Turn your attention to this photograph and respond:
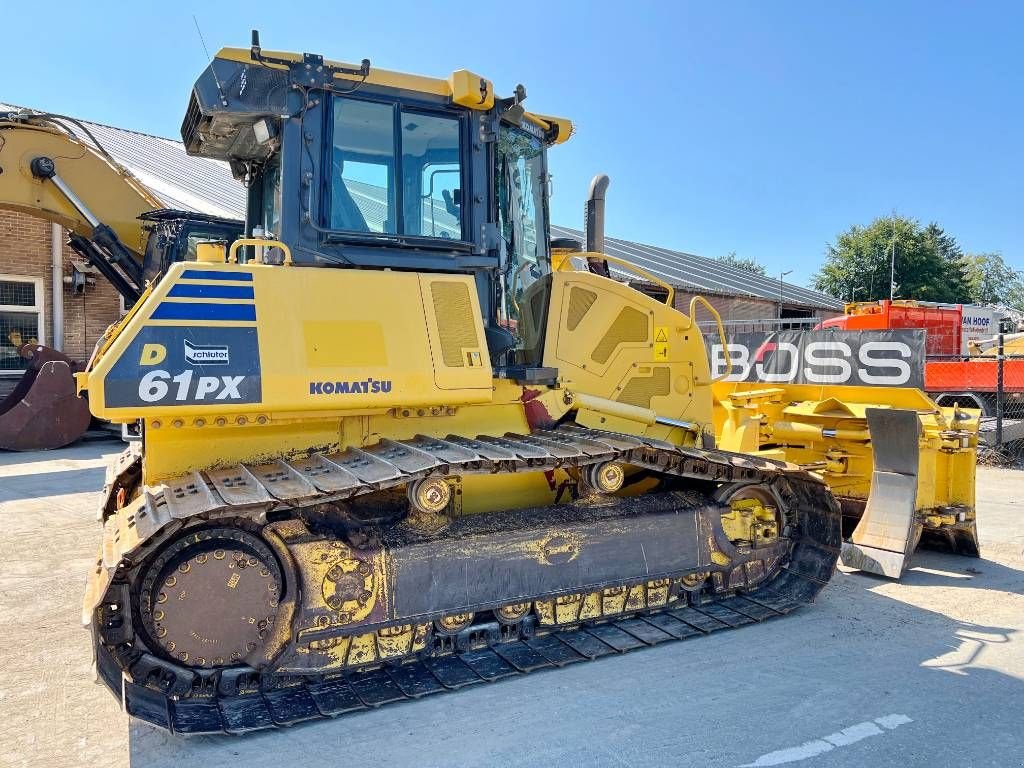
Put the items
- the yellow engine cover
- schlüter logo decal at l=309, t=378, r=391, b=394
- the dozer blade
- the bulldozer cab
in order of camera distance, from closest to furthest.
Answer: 1. the yellow engine cover
2. schlüter logo decal at l=309, t=378, r=391, b=394
3. the bulldozer cab
4. the dozer blade

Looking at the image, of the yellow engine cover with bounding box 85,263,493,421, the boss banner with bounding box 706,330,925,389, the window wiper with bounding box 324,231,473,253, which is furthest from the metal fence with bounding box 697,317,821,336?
the yellow engine cover with bounding box 85,263,493,421

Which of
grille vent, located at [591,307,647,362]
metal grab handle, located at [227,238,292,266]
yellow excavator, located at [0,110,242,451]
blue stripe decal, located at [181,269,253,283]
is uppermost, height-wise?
yellow excavator, located at [0,110,242,451]

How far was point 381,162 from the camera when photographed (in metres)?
4.18

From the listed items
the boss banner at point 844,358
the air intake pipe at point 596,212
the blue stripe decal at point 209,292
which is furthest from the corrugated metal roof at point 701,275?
the blue stripe decal at point 209,292

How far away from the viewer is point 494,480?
4461mm

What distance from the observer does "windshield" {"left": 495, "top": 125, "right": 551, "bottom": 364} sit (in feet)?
15.6

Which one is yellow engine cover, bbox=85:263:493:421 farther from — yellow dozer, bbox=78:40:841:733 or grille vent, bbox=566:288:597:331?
grille vent, bbox=566:288:597:331

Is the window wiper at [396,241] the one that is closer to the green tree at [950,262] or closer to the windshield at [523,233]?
the windshield at [523,233]

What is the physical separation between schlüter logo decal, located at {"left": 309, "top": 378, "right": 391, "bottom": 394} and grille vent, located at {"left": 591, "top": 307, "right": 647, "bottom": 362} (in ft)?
5.13

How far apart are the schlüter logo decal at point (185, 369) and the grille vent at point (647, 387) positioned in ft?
7.88

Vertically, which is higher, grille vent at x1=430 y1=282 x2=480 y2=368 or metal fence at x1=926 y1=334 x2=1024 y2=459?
grille vent at x1=430 y1=282 x2=480 y2=368

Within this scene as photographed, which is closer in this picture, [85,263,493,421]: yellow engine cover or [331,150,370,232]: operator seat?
[85,263,493,421]: yellow engine cover

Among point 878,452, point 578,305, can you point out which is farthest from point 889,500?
point 578,305

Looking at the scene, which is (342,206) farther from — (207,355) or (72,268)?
(72,268)
